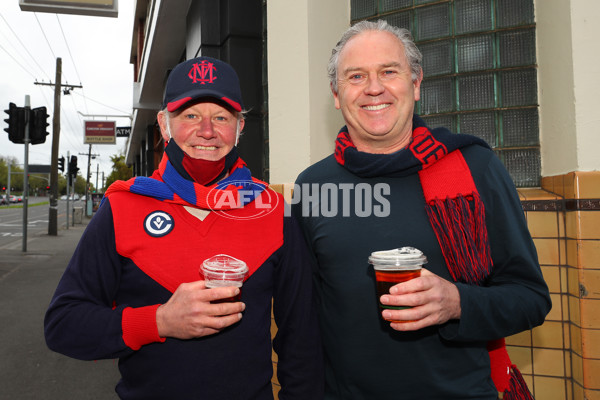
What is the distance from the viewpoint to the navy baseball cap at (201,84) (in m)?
1.87

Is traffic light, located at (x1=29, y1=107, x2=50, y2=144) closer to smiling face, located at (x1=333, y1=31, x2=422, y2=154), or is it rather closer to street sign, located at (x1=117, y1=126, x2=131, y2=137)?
smiling face, located at (x1=333, y1=31, x2=422, y2=154)

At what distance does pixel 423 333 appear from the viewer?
163cm

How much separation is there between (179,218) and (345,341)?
2.80ft

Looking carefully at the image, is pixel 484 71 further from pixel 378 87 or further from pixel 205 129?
pixel 205 129

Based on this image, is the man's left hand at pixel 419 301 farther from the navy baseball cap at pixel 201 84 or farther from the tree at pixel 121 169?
the tree at pixel 121 169

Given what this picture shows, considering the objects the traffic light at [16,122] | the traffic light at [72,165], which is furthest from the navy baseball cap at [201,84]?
the traffic light at [72,165]

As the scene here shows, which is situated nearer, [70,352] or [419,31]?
[70,352]

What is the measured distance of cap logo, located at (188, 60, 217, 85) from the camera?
191 centimetres

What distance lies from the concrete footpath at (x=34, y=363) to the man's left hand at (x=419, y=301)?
3.43 m

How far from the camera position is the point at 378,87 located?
1.79m

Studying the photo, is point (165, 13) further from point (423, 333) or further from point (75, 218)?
point (75, 218)

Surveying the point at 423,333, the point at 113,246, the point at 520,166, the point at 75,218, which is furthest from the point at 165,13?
the point at 75,218

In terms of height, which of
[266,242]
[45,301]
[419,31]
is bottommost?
[45,301]

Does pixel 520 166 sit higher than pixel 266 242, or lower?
higher
